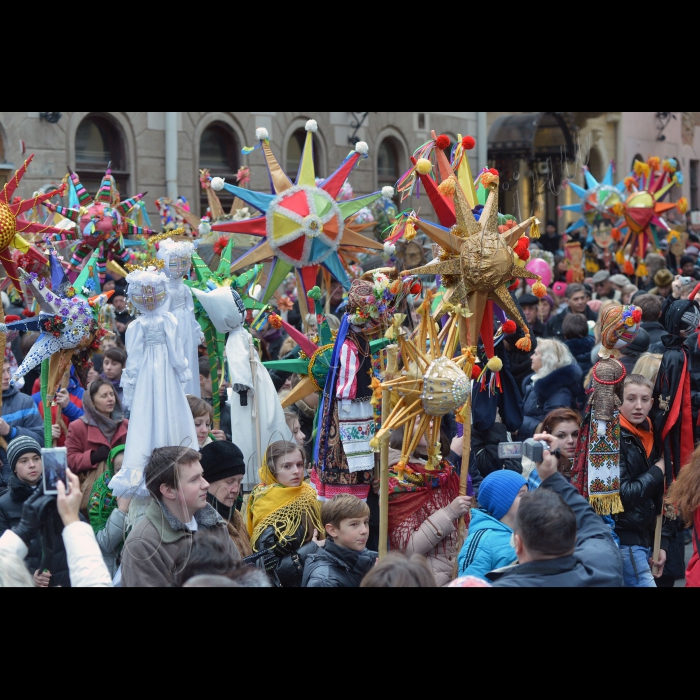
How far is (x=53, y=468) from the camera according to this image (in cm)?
307

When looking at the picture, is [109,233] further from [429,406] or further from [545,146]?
[545,146]

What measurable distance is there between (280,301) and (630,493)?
476cm

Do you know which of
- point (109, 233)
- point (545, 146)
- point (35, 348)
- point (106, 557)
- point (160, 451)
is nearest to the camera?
point (160, 451)

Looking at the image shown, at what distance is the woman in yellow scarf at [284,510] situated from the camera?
4.31 metres

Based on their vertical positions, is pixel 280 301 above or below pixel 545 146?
below

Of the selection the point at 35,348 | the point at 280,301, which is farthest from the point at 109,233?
the point at 35,348

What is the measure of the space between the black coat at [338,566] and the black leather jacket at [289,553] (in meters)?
0.23

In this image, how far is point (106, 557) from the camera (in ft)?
15.1

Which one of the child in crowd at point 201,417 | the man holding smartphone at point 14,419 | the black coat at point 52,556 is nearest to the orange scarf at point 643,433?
the child in crowd at point 201,417

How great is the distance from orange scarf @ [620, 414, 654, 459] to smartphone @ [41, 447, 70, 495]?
3039 mm

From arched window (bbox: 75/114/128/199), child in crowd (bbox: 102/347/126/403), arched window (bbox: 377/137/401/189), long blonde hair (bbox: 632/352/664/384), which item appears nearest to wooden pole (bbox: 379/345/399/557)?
long blonde hair (bbox: 632/352/664/384)

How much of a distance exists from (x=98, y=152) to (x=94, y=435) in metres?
10.0

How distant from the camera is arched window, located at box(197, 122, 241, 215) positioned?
53.2 feet

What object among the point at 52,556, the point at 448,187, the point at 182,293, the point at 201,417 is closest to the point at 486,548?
the point at 52,556
